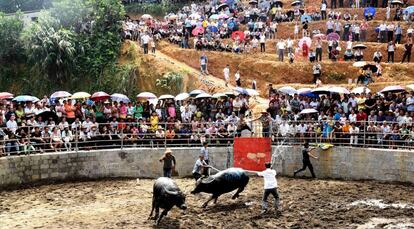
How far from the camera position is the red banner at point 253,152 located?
2470 centimetres

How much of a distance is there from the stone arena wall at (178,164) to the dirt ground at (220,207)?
0.71 meters

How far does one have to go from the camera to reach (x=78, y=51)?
1516 inches

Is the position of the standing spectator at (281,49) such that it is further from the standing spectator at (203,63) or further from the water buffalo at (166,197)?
the water buffalo at (166,197)

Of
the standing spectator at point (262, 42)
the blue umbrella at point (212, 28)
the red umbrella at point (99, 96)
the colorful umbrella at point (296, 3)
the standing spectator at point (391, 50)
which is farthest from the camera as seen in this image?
the colorful umbrella at point (296, 3)

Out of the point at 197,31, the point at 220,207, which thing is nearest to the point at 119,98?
the point at 220,207

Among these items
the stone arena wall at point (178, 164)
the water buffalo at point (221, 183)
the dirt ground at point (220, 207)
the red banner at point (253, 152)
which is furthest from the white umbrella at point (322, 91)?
the water buffalo at point (221, 183)

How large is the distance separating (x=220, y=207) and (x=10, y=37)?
25.9 meters

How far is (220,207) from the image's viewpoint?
63.7 ft

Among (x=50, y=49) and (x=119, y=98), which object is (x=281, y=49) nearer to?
(x=119, y=98)

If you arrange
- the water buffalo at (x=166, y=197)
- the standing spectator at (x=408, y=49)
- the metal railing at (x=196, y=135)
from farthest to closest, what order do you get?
the standing spectator at (x=408, y=49) → the metal railing at (x=196, y=135) → the water buffalo at (x=166, y=197)

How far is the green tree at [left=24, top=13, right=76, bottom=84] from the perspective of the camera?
37250 mm

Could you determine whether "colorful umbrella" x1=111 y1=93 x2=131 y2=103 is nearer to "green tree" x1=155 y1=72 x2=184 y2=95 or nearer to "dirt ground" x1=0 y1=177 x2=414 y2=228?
"dirt ground" x1=0 y1=177 x2=414 y2=228

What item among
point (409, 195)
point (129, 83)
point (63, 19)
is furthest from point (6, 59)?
point (409, 195)

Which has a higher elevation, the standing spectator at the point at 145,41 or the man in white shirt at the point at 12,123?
the standing spectator at the point at 145,41
